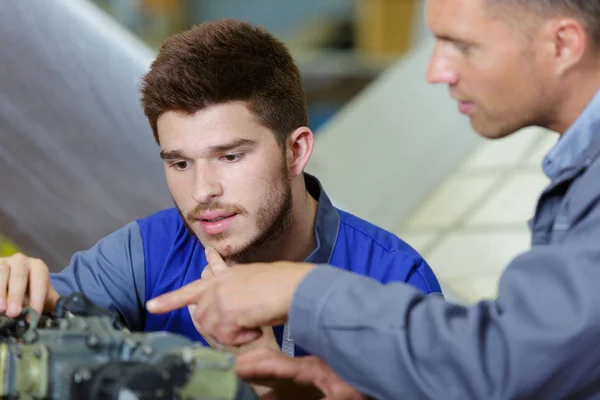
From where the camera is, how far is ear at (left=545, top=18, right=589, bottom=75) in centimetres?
91

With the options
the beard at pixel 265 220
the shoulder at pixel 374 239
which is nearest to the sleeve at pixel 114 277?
the beard at pixel 265 220

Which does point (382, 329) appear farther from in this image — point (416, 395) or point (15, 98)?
point (15, 98)

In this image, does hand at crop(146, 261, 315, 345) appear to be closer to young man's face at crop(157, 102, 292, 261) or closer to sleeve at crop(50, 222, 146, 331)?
young man's face at crop(157, 102, 292, 261)

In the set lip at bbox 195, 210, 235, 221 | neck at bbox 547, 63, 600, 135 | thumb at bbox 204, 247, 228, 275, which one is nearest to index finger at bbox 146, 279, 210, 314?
thumb at bbox 204, 247, 228, 275

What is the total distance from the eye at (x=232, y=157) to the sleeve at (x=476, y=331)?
39 cm

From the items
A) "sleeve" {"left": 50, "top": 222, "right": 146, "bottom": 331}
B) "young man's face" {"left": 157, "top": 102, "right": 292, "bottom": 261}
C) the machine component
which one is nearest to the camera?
the machine component

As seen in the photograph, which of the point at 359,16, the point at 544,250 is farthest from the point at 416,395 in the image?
the point at 359,16

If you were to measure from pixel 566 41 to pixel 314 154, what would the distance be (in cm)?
190

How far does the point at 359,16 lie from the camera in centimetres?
661

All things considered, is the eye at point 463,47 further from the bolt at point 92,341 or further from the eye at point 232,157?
the bolt at point 92,341

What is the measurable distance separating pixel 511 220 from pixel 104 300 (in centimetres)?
171

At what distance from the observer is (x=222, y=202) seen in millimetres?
1167

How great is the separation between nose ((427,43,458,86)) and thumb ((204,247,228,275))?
349mm

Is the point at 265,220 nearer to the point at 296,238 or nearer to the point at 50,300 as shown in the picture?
the point at 296,238
